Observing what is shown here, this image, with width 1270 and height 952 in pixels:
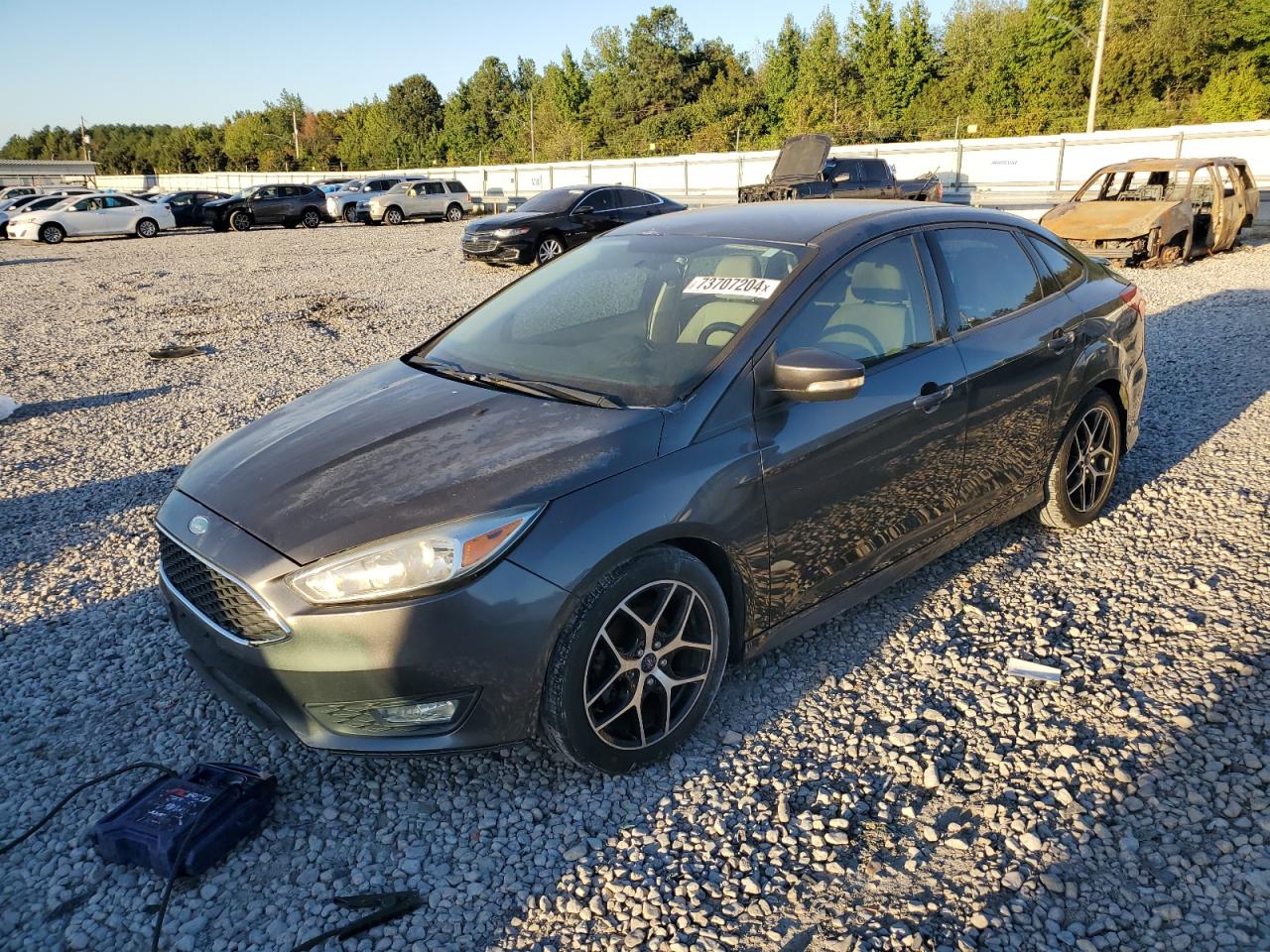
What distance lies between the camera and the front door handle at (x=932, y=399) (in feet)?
11.3

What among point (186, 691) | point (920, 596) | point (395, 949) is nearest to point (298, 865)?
point (395, 949)

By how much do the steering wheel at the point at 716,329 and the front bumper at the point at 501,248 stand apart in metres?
13.8

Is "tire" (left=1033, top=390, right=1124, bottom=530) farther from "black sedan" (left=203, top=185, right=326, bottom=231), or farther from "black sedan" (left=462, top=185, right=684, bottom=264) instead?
"black sedan" (left=203, top=185, right=326, bottom=231)

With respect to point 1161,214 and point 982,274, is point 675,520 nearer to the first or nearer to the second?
point 982,274

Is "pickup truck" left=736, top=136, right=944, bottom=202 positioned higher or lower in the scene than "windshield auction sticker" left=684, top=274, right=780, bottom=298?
higher

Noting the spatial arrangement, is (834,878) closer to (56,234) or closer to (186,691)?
(186,691)

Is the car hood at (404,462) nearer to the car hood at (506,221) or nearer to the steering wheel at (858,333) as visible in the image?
the steering wheel at (858,333)

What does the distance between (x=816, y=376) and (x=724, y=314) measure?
0.50 meters

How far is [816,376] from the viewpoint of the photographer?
9.49 feet

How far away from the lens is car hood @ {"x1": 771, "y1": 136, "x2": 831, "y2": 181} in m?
20.1

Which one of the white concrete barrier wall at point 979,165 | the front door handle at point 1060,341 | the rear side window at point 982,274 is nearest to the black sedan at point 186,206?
the white concrete barrier wall at point 979,165

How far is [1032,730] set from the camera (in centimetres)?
303

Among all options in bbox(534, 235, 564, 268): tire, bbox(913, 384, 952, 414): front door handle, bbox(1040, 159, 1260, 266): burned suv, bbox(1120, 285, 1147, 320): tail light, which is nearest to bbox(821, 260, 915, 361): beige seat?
bbox(913, 384, 952, 414): front door handle

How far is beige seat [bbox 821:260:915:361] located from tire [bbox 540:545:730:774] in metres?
1.11
